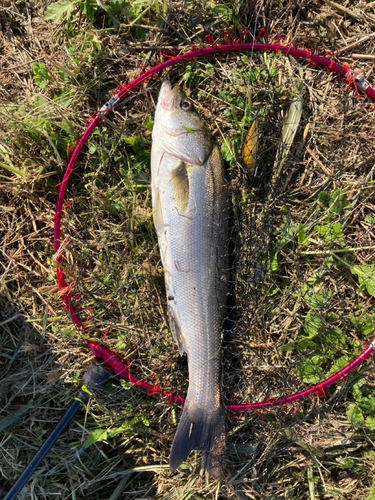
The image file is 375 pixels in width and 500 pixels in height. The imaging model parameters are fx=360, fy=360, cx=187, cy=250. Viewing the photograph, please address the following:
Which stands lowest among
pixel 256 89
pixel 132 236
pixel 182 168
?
pixel 132 236

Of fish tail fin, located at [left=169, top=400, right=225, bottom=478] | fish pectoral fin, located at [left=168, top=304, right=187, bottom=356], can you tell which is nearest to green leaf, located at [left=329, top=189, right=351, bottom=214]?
fish pectoral fin, located at [left=168, top=304, right=187, bottom=356]

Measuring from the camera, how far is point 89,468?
2988 millimetres

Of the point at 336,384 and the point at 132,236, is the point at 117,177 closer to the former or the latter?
the point at 132,236

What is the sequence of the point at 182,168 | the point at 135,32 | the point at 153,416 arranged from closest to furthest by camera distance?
the point at 182,168 < the point at 153,416 < the point at 135,32

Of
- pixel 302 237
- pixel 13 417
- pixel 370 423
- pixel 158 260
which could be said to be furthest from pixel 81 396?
pixel 370 423

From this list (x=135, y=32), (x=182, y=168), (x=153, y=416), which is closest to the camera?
(x=182, y=168)

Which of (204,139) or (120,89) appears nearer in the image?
(204,139)

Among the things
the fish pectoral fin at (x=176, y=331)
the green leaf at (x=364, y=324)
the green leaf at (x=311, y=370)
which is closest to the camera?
the fish pectoral fin at (x=176, y=331)

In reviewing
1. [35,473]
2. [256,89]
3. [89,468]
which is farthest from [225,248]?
[35,473]

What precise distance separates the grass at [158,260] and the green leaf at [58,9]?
0.05 ft

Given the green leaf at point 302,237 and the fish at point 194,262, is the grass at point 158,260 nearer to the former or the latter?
the green leaf at point 302,237

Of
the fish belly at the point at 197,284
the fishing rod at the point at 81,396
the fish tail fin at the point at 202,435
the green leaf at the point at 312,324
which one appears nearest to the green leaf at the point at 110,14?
the fish belly at the point at 197,284

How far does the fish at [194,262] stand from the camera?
263cm

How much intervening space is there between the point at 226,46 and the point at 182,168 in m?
1.12
